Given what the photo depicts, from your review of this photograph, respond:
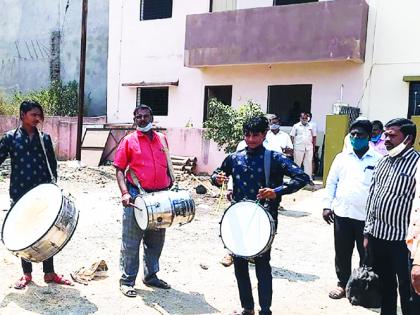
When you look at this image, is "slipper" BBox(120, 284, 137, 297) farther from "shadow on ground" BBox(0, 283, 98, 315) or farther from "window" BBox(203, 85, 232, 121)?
"window" BBox(203, 85, 232, 121)

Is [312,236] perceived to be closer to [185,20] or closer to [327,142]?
[327,142]

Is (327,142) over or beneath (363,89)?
beneath

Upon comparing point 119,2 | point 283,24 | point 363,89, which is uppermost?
point 119,2

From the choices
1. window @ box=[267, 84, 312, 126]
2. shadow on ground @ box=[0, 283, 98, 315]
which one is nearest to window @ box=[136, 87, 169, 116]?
window @ box=[267, 84, 312, 126]

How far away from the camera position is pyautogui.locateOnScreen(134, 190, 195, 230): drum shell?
167 inches

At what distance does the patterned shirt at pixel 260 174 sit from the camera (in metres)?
3.89

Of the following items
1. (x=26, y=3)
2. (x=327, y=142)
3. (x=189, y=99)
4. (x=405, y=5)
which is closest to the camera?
(x=327, y=142)

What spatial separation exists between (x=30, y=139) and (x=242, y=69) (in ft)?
34.7

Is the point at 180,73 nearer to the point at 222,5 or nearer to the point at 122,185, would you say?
the point at 222,5

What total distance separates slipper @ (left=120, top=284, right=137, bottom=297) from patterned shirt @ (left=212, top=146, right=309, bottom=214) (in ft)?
4.61

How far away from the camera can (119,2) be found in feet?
55.4

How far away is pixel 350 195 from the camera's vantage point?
4492mm

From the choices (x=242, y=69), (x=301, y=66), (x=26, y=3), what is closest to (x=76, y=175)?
(x=242, y=69)

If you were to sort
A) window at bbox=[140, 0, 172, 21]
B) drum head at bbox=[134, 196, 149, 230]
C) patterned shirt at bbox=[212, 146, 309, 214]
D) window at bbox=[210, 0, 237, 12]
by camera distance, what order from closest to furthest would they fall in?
1. patterned shirt at bbox=[212, 146, 309, 214]
2. drum head at bbox=[134, 196, 149, 230]
3. window at bbox=[210, 0, 237, 12]
4. window at bbox=[140, 0, 172, 21]
